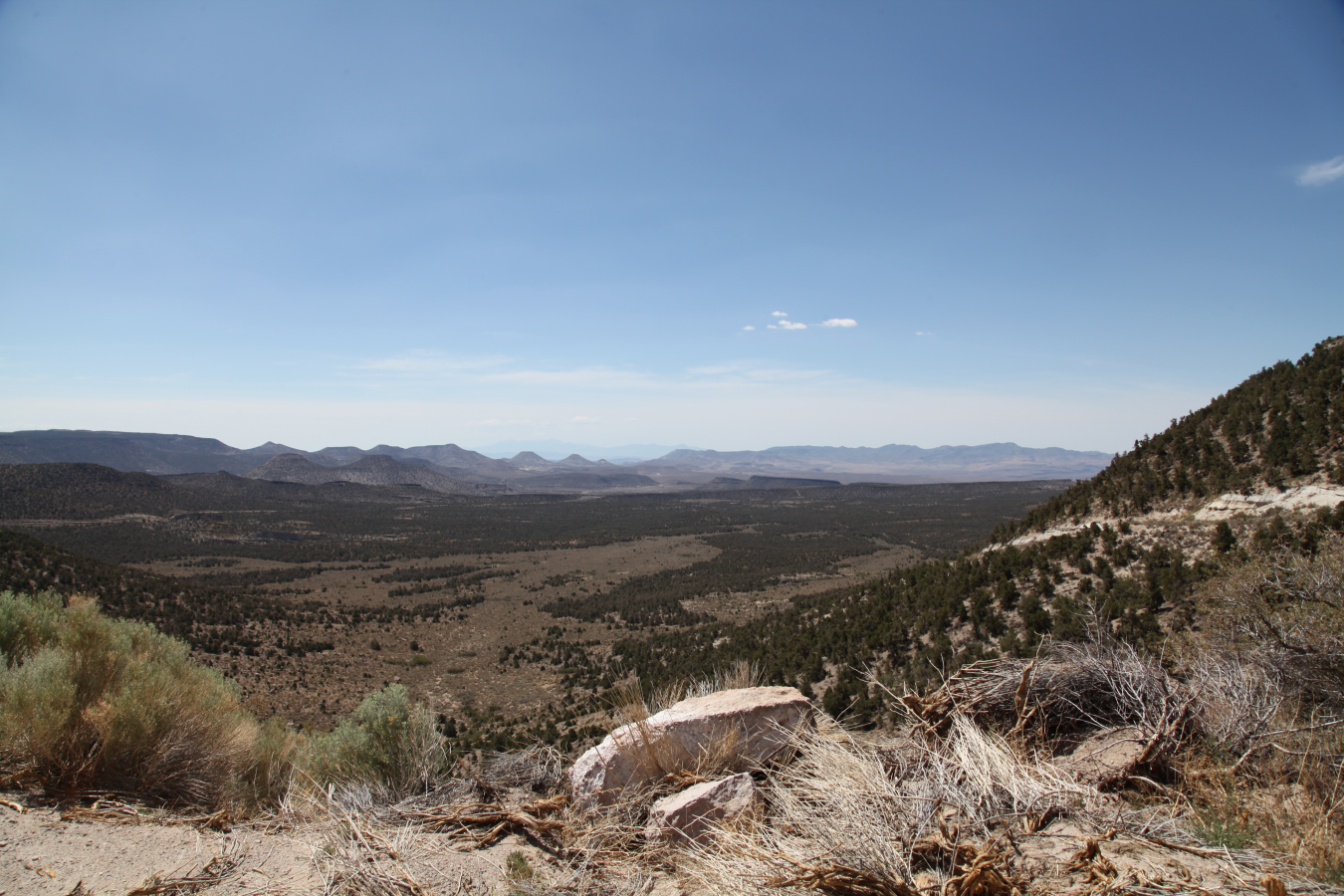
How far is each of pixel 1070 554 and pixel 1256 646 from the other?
8.57 metres

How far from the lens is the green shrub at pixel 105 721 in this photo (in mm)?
4719

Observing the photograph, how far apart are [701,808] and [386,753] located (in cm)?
405

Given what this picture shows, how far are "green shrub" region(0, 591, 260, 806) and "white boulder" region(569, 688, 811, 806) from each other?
3894mm

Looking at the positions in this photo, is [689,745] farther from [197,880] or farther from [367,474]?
[367,474]

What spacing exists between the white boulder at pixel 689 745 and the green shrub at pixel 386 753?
1.99 m

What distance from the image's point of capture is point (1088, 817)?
3125mm

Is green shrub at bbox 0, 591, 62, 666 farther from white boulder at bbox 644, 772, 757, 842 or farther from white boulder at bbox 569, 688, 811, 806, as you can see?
white boulder at bbox 644, 772, 757, 842

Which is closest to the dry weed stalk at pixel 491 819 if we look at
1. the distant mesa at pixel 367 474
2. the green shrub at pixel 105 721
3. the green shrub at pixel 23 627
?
the green shrub at pixel 105 721

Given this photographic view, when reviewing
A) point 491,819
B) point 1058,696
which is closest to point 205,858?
point 491,819

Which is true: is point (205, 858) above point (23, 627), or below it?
below

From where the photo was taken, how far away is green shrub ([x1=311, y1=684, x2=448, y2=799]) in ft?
18.9

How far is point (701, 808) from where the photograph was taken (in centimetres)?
393

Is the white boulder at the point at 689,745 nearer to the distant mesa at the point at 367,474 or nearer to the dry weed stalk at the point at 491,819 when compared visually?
the dry weed stalk at the point at 491,819

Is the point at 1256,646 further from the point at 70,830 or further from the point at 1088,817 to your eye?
the point at 70,830
